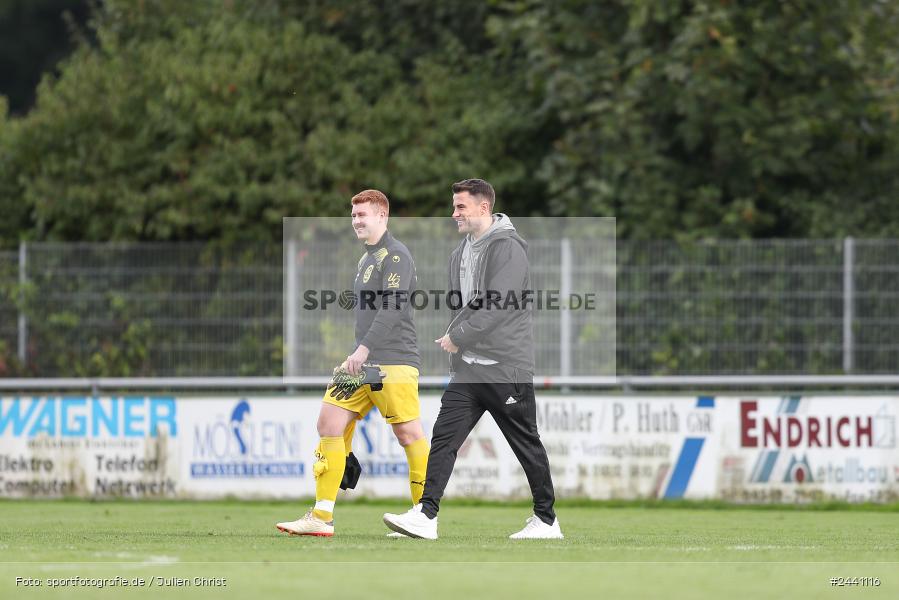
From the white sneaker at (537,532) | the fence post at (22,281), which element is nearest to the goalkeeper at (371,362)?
the white sneaker at (537,532)

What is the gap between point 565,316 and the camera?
16000 millimetres

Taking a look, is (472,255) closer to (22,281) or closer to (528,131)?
(22,281)

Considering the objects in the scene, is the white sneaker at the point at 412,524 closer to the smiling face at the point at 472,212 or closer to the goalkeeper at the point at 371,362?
the goalkeeper at the point at 371,362

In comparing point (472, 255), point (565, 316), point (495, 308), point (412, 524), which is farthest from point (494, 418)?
point (565, 316)

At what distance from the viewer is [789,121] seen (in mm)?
18891

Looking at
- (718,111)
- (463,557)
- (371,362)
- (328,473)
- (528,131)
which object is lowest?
(463,557)

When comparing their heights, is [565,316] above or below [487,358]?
above

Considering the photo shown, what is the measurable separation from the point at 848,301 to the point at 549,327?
301 cm

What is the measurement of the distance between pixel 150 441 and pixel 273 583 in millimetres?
8664

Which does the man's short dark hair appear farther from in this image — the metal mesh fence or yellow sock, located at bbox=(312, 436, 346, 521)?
the metal mesh fence

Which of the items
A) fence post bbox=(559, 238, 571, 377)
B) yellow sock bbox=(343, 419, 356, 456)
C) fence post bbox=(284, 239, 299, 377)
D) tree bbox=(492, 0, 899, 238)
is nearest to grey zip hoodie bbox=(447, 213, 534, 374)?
yellow sock bbox=(343, 419, 356, 456)

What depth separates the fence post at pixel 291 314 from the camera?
53.3 feet

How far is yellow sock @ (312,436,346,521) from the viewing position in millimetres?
9344

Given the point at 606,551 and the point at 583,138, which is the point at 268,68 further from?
the point at 606,551
